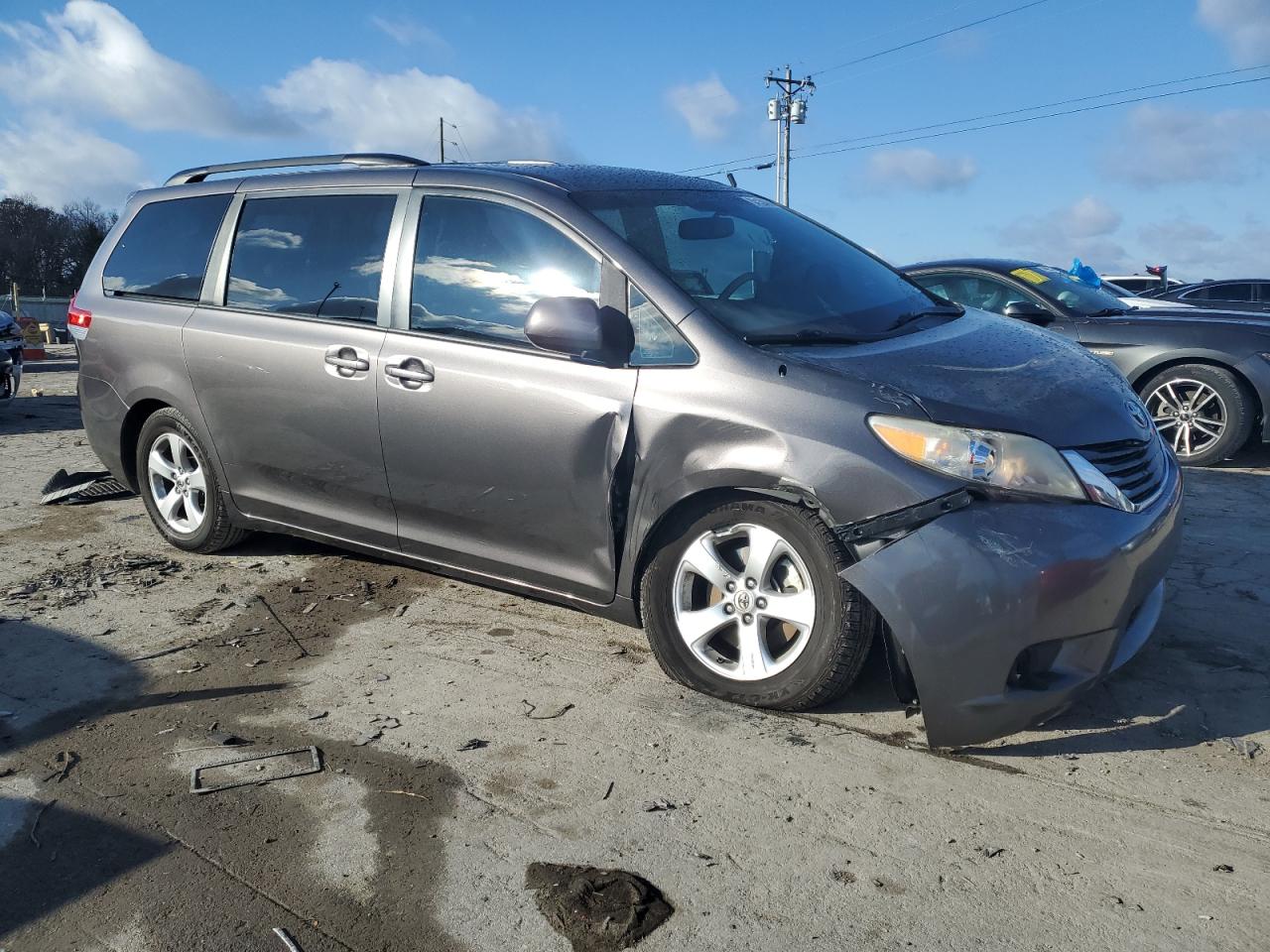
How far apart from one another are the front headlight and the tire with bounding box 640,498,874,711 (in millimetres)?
376

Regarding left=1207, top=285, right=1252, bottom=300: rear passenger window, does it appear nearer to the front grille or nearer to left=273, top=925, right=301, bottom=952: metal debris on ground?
the front grille

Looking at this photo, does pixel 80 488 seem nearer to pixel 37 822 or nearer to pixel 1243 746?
pixel 37 822

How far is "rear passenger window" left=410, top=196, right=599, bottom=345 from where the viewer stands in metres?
3.93

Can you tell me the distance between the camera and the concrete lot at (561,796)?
2.49 metres

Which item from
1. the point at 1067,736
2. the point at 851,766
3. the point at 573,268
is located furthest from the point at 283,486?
the point at 1067,736

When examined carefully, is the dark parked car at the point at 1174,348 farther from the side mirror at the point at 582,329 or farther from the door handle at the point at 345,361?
the door handle at the point at 345,361

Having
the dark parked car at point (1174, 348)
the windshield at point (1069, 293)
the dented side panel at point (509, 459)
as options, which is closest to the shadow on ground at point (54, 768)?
the dented side panel at point (509, 459)

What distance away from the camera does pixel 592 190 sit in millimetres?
4141

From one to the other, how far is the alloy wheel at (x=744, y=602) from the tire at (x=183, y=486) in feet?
8.80

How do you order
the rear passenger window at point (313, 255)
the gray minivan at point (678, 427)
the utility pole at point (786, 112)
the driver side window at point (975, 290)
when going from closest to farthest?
the gray minivan at point (678, 427), the rear passenger window at point (313, 255), the driver side window at point (975, 290), the utility pole at point (786, 112)

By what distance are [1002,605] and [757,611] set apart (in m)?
0.79

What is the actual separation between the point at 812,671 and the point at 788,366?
967 millimetres

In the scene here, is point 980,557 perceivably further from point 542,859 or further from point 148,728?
point 148,728

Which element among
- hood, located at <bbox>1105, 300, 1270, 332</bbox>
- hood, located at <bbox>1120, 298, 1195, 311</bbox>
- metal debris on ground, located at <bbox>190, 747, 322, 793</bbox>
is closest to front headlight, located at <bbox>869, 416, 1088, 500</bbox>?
metal debris on ground, located at <bbox>190, 747, 322, 793</bbox>
